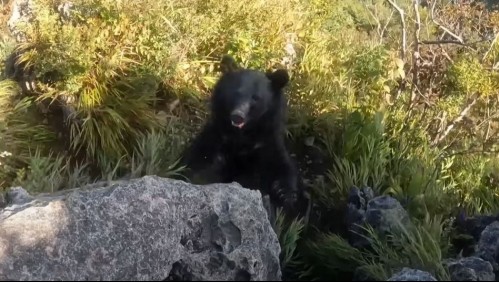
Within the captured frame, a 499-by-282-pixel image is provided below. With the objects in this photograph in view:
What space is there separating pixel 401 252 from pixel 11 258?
2.41 m

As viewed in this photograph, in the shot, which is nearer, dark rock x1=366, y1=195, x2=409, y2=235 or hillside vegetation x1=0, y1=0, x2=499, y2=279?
dark rock x1=366, y1=195, x2=409, y2=235

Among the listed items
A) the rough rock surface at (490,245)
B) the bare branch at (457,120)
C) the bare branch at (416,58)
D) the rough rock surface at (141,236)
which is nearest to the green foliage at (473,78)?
the bare branch at (457,120)

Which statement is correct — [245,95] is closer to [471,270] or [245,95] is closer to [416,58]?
[471,270]

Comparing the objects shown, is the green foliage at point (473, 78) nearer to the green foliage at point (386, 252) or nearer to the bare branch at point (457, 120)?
the bare branch at point (457, 120)

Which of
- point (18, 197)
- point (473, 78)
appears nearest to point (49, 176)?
point (18, 197)

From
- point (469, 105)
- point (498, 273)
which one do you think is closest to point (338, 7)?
point (469, 105)

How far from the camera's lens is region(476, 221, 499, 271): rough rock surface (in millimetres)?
3852

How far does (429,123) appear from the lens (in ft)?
25.2

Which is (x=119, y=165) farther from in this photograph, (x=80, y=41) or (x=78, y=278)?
(x=78, y=278)

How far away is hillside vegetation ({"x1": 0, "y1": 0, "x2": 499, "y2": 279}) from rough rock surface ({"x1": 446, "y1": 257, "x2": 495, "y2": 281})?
1.88 metres

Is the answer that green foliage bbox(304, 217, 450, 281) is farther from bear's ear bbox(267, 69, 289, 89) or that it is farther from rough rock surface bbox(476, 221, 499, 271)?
bear's ear bbox(267, 69, 289, 89)

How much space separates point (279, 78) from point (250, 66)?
6.56ft

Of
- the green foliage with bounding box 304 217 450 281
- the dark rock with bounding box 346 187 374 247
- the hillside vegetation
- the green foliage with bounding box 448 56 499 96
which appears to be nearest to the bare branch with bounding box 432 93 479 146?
the hillside vegetation

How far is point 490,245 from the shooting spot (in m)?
3.97
